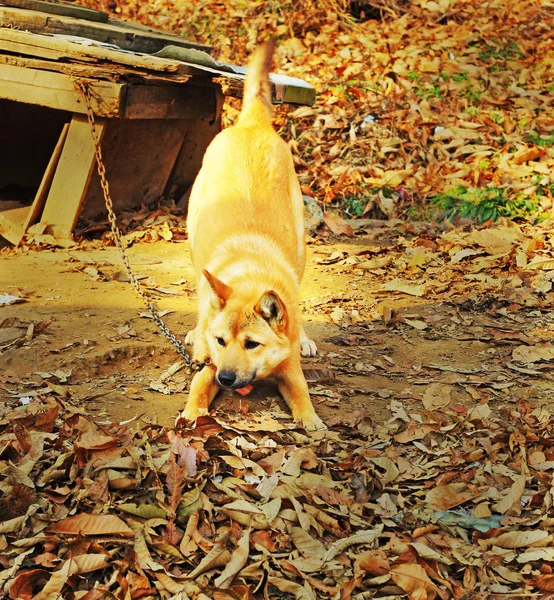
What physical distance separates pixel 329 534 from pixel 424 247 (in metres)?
4.44

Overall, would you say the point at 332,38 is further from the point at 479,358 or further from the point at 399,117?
the point at 479,358

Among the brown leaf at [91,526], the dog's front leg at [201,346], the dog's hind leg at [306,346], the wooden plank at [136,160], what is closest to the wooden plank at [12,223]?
the wooden plank at [136,160]

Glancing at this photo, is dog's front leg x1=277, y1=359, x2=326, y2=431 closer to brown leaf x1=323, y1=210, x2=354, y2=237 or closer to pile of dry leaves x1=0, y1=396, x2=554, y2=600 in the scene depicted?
pile of dry leaves x1=0, y1=396, x2=554, y2=600

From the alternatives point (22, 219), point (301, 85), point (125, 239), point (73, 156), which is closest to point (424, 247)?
point (301, 85)

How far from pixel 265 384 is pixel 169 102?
148 inches

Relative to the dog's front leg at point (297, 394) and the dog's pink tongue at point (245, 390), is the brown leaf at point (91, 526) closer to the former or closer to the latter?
the dog's front leg at point (297, 394)

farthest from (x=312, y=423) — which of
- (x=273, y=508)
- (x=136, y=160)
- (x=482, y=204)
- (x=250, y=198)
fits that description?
(x=136, y=160)

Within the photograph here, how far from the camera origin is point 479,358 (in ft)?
17.3

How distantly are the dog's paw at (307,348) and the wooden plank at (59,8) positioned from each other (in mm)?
5290

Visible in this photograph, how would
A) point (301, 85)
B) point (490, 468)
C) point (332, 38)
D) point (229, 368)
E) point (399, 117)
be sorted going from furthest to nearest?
point (332, 38)
point (399, 117)
point (301, 85)
point (229, 368)
point (490, 468)

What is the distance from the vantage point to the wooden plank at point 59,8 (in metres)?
8.16

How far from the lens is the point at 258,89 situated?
629 centimetres

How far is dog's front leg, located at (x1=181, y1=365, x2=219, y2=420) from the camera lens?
445 cm

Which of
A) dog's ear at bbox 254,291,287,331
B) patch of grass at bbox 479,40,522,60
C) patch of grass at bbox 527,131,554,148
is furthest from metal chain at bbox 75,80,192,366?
patch of grass at bbox 479,40,522,60
